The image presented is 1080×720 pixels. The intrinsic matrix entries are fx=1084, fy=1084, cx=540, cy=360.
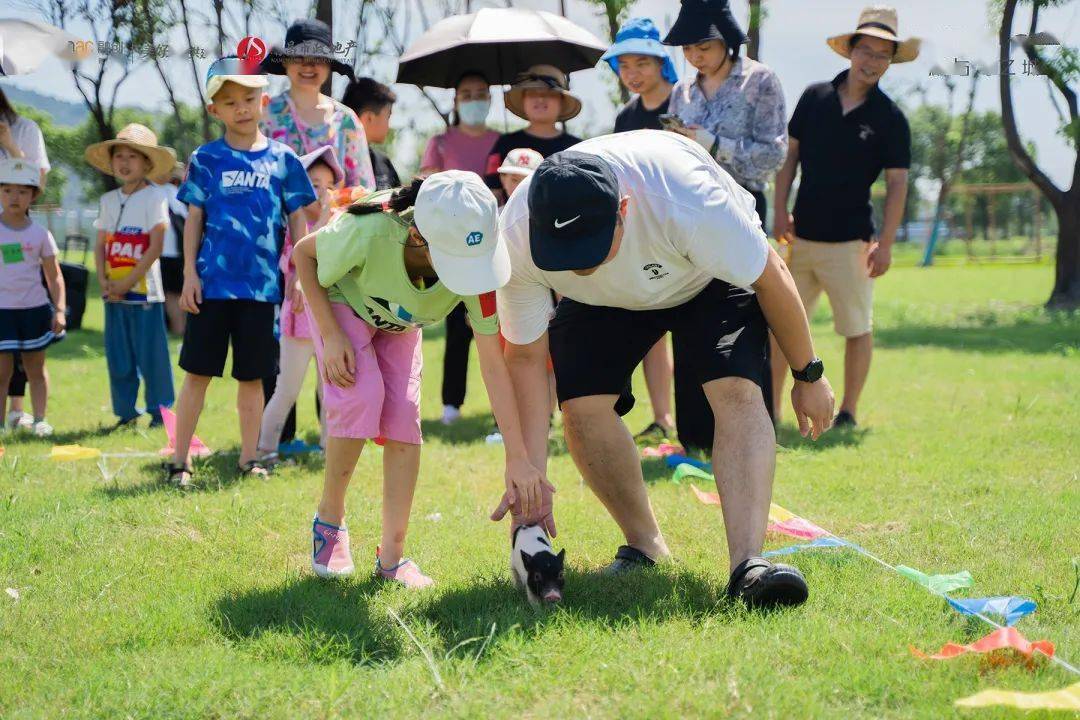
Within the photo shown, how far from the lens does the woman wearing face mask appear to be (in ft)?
22.8

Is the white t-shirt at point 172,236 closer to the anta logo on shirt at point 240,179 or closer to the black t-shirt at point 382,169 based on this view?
the black t-shirt at point 382,169

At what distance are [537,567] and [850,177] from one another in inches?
159

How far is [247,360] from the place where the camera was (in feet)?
17.1

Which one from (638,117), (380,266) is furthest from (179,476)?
(638,117)

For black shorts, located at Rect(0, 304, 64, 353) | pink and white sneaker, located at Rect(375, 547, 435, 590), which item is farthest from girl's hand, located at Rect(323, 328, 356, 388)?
black shorts, located at Rect(0, 304, 64, 353)

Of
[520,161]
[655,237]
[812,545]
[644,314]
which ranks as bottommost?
[812,545]

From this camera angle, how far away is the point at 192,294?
510cm

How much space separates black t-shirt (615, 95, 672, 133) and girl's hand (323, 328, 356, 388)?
3.11 meters

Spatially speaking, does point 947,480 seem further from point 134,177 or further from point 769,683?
point 134,177

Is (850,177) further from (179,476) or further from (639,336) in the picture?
(179,476)

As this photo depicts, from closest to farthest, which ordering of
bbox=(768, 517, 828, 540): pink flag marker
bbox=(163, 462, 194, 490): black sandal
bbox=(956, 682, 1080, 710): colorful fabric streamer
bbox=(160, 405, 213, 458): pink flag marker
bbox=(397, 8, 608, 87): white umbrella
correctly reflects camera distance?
bbox=(956, 682, 1080, 710): colorful fabric streamer → bbox=(768, 517, 828, 540): pink flag marker → bbox=(163, 462, 194, 490): black sandal → bbox=(160, 405, 213, 458): pink flag marker → bbox=(397, 8, 608, 87): white umbrella

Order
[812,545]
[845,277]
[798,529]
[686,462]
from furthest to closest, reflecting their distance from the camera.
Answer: [845,277], [686,462], [798,529], [812,545]

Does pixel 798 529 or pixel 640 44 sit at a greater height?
pixel 640 44

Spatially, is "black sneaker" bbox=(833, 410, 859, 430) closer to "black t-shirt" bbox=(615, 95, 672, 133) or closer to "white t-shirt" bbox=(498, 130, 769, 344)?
"black t-shirt" bbox=(615, 95, 672, 133)
